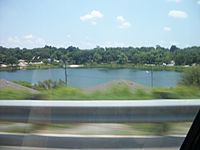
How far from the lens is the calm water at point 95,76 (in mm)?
3547

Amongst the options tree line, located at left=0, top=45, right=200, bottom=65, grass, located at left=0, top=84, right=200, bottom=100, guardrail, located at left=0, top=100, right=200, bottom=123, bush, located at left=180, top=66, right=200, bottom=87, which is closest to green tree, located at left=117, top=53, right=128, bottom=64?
tree line, located at left=0, top=45, right=200, bottom=65

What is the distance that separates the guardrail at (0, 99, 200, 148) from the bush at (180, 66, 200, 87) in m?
0.18

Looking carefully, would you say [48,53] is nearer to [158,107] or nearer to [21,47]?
[21,47]

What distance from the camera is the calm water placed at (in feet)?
11.6

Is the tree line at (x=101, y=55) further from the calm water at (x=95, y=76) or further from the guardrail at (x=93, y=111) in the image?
the guardrail at (x=93, y=111)

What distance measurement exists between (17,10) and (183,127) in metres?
1.84

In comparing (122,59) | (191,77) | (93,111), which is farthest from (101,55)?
(191,77)

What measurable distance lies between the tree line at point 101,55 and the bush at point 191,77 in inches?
3.1

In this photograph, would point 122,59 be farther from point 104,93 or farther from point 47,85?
point 47,85

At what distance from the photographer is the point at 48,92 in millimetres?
3748

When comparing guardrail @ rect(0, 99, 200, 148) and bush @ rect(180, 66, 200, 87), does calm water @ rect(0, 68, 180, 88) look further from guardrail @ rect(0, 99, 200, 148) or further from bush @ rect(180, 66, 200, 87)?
guardrail @ rect(0, 99, 200, 148)

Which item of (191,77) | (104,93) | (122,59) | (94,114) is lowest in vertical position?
(94,114)

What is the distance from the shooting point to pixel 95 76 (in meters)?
3.59

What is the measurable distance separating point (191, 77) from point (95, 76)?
0.86 m
